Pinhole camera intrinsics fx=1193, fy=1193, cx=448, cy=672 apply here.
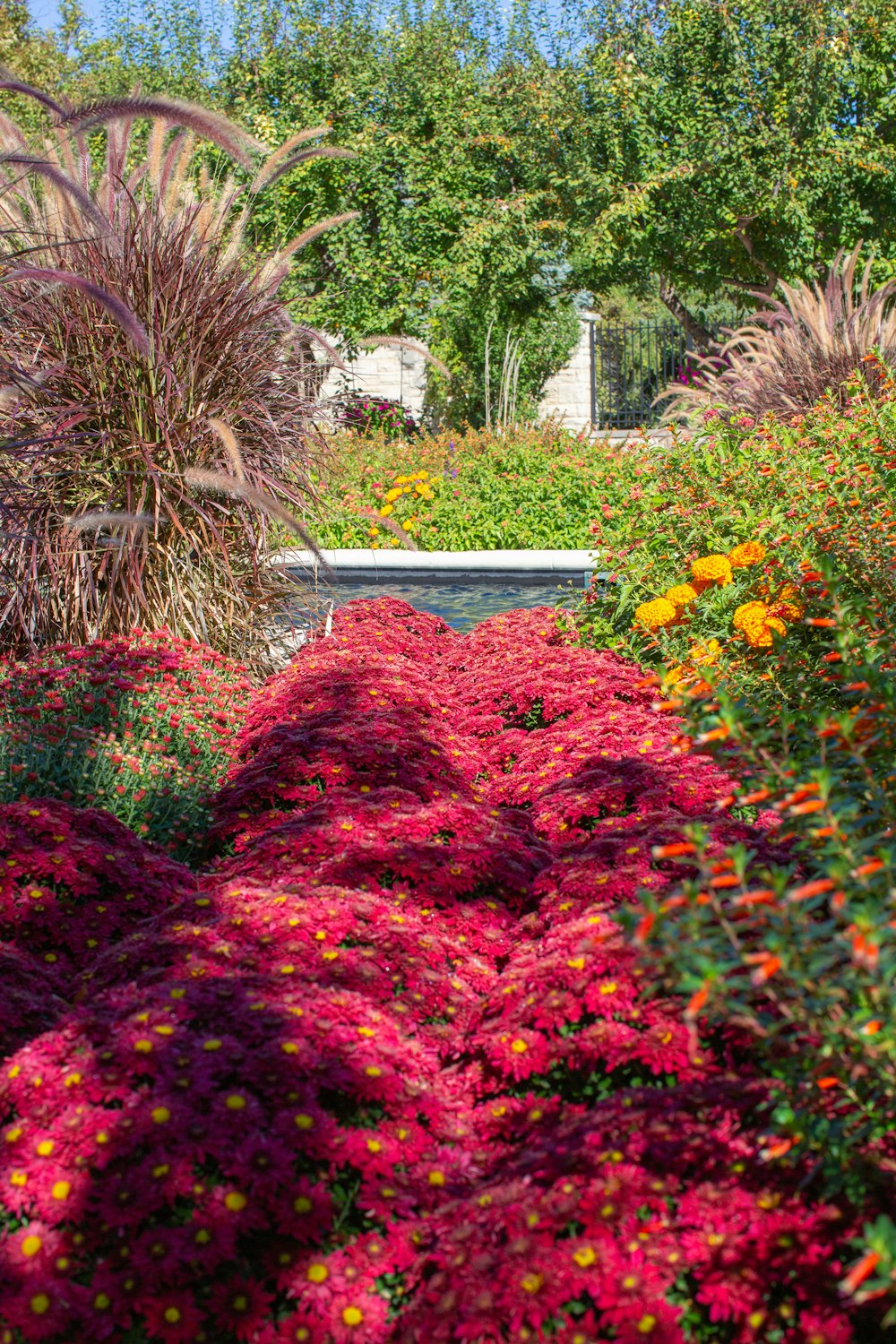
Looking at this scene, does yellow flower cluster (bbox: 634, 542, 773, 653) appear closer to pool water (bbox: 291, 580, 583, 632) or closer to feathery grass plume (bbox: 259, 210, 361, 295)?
feathery grass plume (bbox: 259, 210, 361, 295)

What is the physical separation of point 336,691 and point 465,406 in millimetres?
15355

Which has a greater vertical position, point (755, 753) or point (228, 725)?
point (755, 753)

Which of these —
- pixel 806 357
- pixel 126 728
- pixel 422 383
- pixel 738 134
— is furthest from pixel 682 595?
pixel 422 383

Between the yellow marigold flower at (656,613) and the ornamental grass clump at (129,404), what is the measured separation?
1470 millimetres

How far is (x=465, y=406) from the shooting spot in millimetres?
19016

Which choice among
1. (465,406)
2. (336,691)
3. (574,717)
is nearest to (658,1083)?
(574,717)

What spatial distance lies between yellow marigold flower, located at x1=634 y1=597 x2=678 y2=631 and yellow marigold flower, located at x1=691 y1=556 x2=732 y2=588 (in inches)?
6.8

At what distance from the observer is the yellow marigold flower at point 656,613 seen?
4648 millimetres

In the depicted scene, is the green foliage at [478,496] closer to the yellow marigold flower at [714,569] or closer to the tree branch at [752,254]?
the yellow marigold flower at [714,569]

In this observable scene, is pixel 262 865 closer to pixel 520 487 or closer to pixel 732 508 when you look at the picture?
pixel 732 508

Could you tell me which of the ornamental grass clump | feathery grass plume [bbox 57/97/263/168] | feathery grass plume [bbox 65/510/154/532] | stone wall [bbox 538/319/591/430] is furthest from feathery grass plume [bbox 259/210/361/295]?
stone wall [bbox 538/319/591/430]

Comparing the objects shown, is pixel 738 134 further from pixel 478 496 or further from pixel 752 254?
pixel 478 496

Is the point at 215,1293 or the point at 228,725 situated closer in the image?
the point at 215,1293

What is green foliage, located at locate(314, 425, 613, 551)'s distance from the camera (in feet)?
31.7
